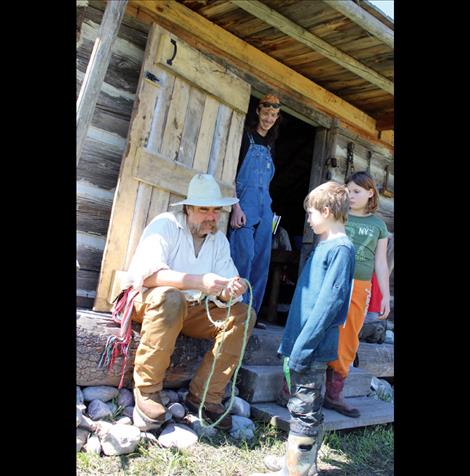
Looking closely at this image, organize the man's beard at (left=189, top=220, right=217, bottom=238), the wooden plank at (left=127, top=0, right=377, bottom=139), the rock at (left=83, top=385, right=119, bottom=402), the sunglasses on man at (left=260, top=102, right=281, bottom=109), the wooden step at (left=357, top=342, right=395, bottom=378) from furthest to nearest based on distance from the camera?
the wooden step at (left=357, top=342, right=395, bottom=378) → the sunglasses on man at (left=260, top=102, right=281, bottom=109) → the wooden plank at (left=127, top=0, right=377, bottom=139) → the man's beard at (left=189, top=220, right=217, bottom=238) → the rock at (left=83, top=385, right=119, bottom=402)

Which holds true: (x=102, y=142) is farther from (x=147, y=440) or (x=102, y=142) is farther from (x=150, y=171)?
(x=147, y=440)

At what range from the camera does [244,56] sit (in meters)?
4.64

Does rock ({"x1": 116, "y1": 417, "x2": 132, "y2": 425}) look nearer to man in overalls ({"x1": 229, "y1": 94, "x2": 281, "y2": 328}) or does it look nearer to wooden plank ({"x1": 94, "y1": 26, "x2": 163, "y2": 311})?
wooden plank ({"x1": 94, "y1": 26, "x2": 163, "y2": 311})

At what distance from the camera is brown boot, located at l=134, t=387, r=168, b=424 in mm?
2734

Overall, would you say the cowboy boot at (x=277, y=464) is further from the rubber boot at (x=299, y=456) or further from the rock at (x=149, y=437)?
the rock at (x=149, y=437)

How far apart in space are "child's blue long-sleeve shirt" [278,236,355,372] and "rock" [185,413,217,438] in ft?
2.44

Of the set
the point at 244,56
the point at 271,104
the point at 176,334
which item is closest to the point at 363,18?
the point at 271,104

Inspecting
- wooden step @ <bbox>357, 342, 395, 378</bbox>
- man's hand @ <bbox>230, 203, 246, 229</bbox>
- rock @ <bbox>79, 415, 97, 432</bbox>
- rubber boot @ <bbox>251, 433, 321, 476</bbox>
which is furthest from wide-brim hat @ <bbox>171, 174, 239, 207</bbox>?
wooden step @ <bbox>357, 342, 395, 378</bbox>

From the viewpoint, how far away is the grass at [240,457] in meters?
2.41

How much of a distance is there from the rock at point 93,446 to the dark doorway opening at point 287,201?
3.67 m

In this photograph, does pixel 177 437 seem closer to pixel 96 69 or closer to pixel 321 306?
pixel 321 306

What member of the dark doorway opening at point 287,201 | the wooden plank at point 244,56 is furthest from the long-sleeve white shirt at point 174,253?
the dark doorway opening at point 287,201
